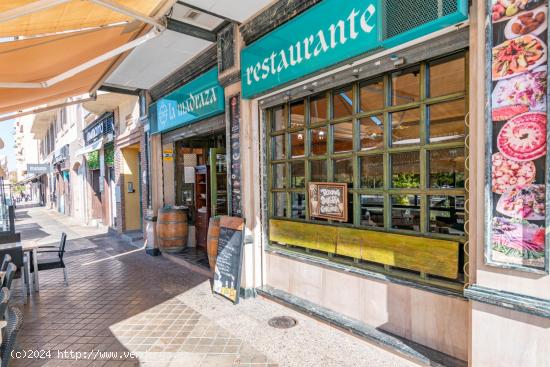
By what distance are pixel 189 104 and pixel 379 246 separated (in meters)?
4.42

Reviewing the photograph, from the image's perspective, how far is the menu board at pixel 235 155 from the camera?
4.77 m

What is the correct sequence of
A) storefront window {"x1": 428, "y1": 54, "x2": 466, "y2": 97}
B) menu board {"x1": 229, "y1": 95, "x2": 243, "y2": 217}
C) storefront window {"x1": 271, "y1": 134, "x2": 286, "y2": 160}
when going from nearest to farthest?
storefront window {"x1": 428, "y1": 54, "x2": 466, "y2": 97} < storefront window {"x1": 271, "y1": 134, "x2": 286, "y2": 160} < menu board {"x1": 229, "y1": 95, "x2": 243, "y2": 217}

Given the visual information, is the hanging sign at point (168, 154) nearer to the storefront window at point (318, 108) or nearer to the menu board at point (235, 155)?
the menu board at point (235, 155)

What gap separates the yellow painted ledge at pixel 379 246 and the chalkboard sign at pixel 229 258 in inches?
24.2

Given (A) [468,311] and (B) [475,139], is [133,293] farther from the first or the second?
(B) [475,139]

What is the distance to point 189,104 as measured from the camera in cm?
606

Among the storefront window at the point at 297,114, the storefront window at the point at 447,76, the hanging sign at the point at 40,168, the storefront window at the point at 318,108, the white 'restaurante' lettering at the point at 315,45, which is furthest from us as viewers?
the hanging sign at the point at 40,168

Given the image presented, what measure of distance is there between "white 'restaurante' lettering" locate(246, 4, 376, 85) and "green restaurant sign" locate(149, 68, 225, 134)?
1016 millimetres

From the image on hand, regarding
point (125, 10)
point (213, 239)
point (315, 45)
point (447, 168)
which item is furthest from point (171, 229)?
point (447, 168)

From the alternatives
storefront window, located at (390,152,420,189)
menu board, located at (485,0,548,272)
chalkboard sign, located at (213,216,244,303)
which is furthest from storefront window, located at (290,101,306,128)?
menu board, located at (485,0,548,272)

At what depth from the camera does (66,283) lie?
18.1 feet

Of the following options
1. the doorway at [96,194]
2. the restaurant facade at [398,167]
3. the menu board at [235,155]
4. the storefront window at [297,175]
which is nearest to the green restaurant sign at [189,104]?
the restaurant facade at [398,167]

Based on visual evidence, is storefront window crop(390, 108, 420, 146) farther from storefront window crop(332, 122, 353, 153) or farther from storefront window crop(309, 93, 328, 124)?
storefront window crop(309, 93, 328, 124)

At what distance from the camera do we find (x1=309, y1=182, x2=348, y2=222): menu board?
3.67m
